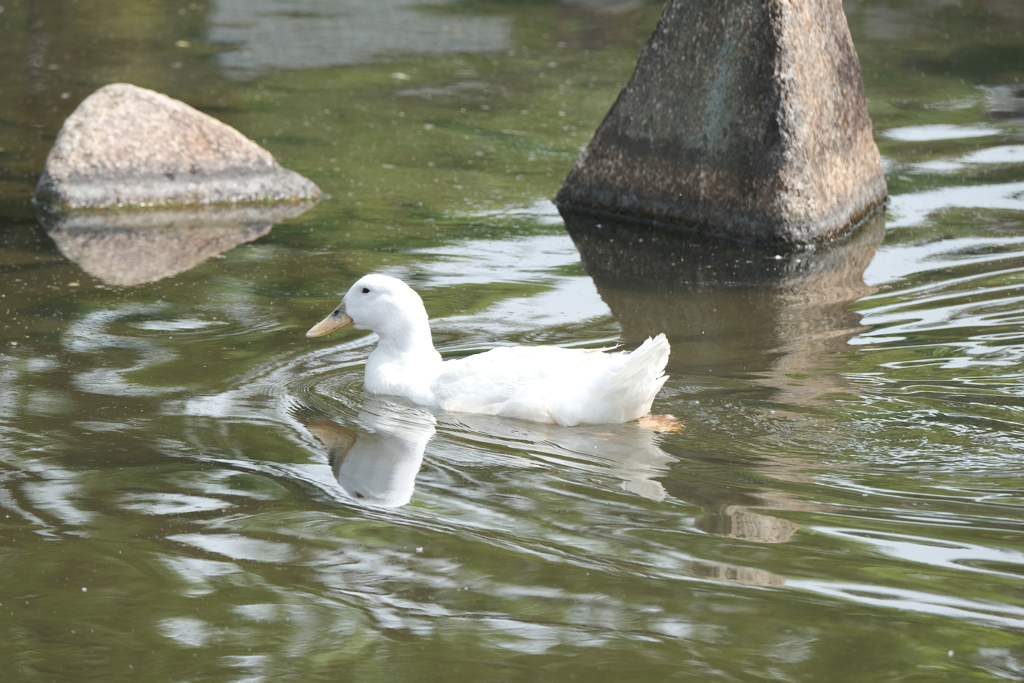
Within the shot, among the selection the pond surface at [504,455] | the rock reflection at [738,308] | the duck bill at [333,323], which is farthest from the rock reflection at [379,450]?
the rock reflection at [738,308]

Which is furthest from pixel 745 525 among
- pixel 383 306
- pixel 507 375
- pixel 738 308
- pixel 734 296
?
pixel 734 296

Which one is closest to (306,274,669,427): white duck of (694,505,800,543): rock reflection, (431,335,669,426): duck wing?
(431,335,669,426): duck wing

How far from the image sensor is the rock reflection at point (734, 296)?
6855 mm

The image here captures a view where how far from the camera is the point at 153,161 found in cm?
1036

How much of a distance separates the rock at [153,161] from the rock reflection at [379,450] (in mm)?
4467

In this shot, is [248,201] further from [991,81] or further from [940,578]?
[991,81]

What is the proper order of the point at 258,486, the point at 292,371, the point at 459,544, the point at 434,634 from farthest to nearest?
the point at 292,371 < the point at 258,486 < the point at 459,544 < the point at 434,634

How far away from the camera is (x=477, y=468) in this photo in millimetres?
5484

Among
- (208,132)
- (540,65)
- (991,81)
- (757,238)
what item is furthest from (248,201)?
(991,81)

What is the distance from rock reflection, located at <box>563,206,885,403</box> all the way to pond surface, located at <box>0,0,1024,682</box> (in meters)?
0.03

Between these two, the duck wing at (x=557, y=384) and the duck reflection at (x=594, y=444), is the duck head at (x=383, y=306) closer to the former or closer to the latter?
the duck wing at (x=557, y=384)

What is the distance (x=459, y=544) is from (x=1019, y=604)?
6.02ft

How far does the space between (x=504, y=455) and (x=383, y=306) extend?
136 centimetres

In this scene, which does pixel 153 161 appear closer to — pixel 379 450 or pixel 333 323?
pixel 333 323
